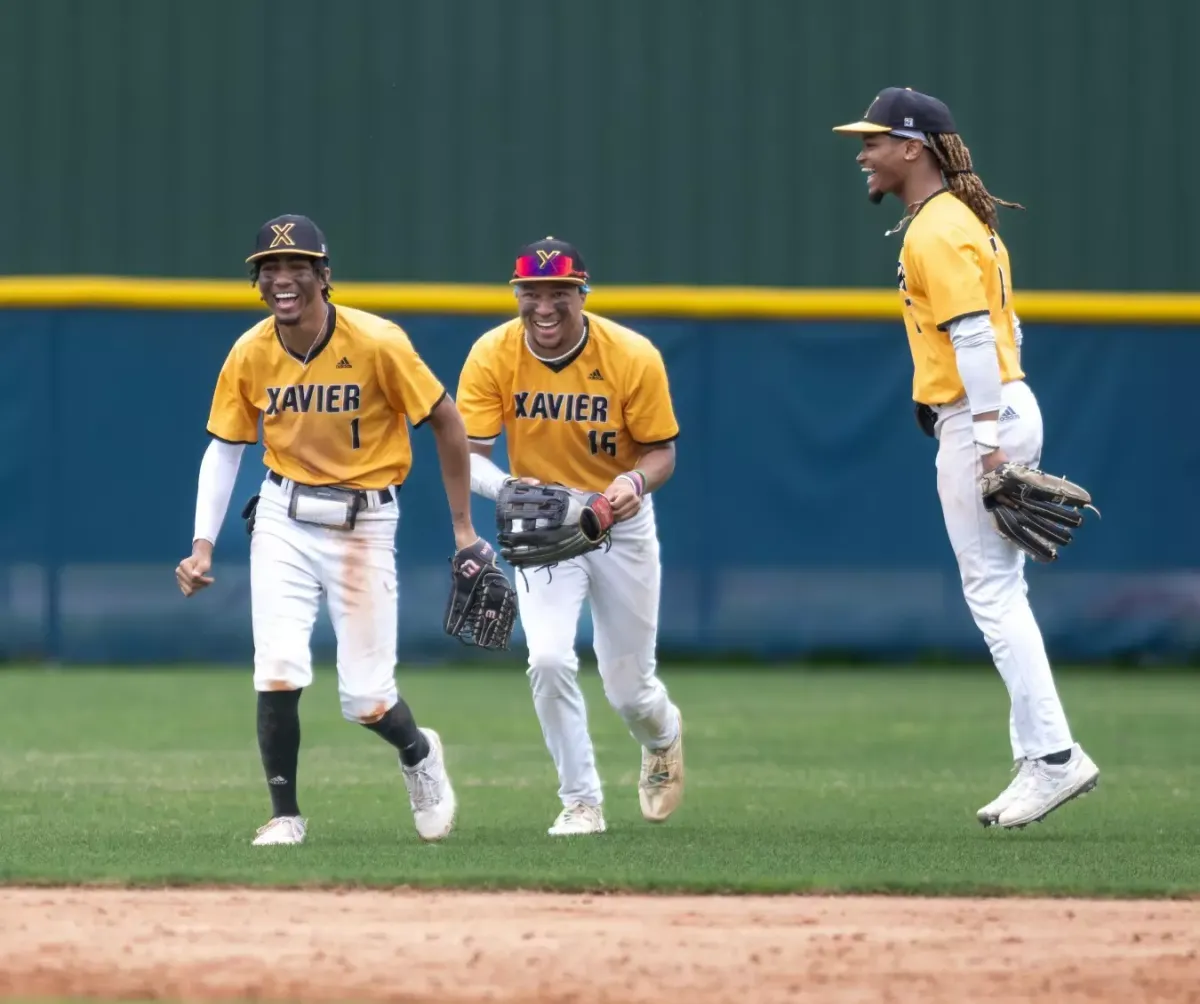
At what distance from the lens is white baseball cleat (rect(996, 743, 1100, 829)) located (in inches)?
244

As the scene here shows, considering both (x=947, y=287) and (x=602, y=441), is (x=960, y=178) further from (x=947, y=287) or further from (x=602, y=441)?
(x=602, y=441)

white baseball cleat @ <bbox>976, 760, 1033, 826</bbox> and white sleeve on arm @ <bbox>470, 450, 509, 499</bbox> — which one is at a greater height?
white sleeve on arm @ <bbox>470, 450, 509, 499</bbox>

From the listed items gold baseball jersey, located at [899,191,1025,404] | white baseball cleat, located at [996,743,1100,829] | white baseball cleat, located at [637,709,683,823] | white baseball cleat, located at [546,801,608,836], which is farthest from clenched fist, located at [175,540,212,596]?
white baseball cleat, located at [996,743,1100,829]

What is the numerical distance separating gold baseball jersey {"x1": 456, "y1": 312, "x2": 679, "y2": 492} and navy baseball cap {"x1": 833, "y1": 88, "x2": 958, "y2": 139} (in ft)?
3.07

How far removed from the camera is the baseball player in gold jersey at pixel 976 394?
613 centimetres

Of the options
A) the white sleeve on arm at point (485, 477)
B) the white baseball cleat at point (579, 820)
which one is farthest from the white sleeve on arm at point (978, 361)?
the white baseball cleat at point (579, 820)

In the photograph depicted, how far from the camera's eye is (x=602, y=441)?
6.63 metres

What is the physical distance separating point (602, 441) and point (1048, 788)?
1665 millimetres

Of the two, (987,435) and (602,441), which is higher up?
(987,435)

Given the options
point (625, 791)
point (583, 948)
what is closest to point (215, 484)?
point (625, 791)

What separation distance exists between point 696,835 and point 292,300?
1.96 meters

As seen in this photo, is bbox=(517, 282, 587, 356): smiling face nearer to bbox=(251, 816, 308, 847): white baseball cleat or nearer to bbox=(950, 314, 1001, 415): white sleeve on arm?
bbox=(950, 314, 1001, 415): white sleeve on arm

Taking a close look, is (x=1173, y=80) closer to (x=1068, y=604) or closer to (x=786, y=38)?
(x=786, y=38)

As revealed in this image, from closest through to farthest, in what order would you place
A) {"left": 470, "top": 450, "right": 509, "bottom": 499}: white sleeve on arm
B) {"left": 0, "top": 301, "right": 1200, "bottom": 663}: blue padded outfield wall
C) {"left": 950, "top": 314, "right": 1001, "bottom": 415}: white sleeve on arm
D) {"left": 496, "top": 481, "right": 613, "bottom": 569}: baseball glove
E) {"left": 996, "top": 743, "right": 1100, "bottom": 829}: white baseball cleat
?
{"left": 950, "top": 314, "right": 1001, "bottom": 415}: white sleeve on arm < {"left": 996, "top": 743, "right": 1100, "bottom": 829}: white baseball cleat < {"left": 496, "top": 481, "right": 613, "bottom": 569}: baseball glove < {"left": 470, "top": 450, "right": 509, "bottom": 499}: white sleeve on arm < {"left": 0, "top": 301, "right": 1200, "bottom": 663}: blue padded outfield wall
